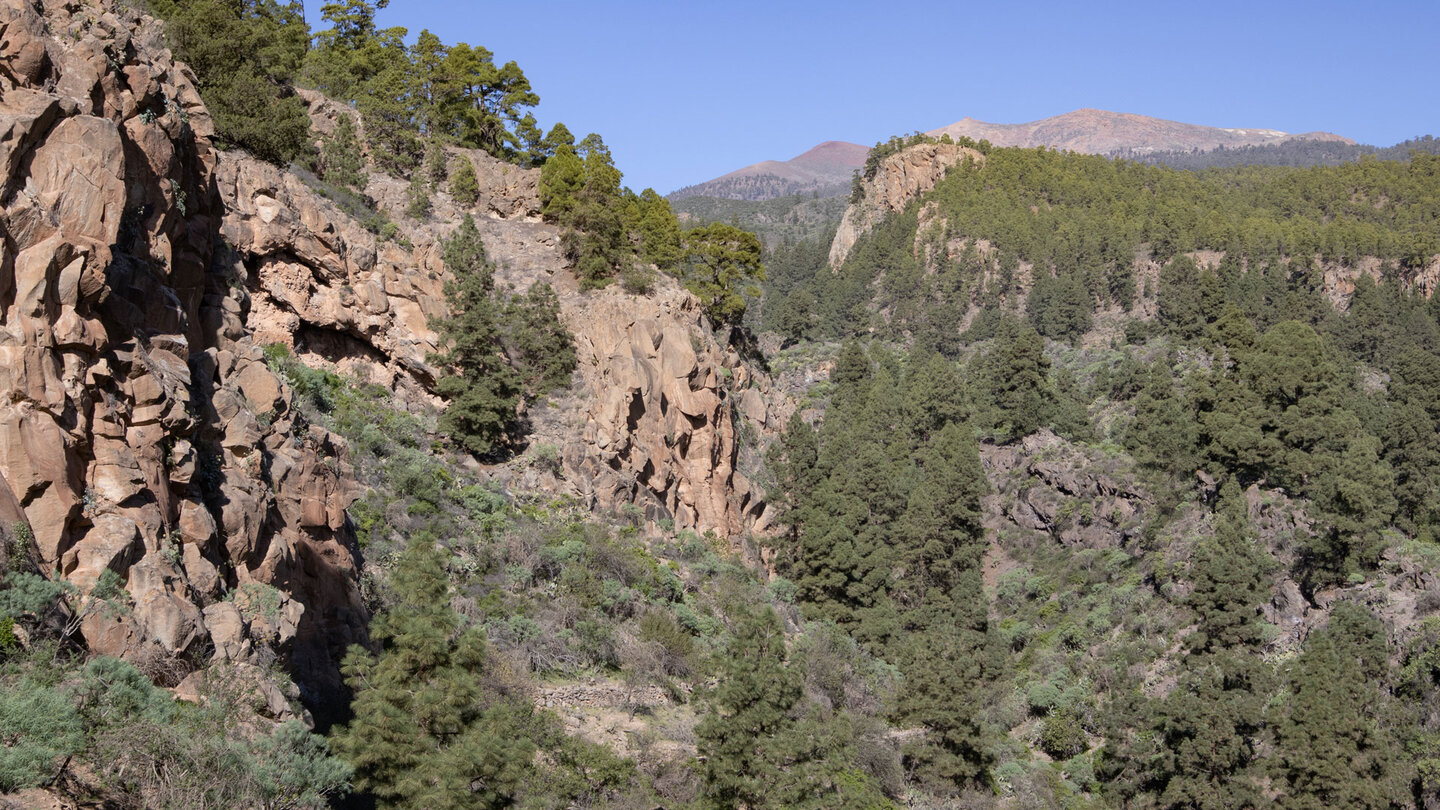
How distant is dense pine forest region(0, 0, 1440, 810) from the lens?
631 inches

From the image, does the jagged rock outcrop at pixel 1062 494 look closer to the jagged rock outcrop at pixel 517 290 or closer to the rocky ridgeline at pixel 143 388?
the jagged rock outcrop at pixel 517 290

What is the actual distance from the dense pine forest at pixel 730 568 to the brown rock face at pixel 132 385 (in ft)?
1.00

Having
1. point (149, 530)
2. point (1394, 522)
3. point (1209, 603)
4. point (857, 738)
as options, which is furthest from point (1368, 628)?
point (149, 530)

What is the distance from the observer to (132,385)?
14.8 meters

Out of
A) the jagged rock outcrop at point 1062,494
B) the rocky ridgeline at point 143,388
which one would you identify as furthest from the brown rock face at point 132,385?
the jagged rock outcrop at point 1062,494

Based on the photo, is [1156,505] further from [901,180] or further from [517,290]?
[901,180]

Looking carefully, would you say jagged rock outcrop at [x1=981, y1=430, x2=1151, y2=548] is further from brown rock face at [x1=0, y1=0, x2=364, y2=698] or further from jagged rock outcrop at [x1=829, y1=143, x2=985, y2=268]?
jagged rock outcrop at [x1=829, y1=143, x2=985, y2=268]

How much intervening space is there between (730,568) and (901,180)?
284 ft

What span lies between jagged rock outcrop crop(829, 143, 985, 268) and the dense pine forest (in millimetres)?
44218

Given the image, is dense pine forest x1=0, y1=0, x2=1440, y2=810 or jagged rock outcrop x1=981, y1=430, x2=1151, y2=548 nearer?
dense pine forest x1=0, y1=0, x2=1440, y2=810

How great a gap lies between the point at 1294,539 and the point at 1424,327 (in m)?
41.6

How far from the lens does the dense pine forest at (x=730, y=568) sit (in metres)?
16.0

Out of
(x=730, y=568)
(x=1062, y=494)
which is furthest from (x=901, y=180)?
(x=730, y=568)

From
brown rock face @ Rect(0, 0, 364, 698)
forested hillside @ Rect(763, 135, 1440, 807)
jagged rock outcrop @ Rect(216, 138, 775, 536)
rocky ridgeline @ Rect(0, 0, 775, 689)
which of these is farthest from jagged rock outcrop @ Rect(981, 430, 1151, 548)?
brown rock face @ Rect(0, 0, 364, 698)
